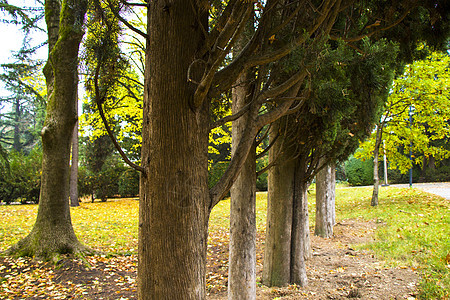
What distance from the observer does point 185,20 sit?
2.00 metres

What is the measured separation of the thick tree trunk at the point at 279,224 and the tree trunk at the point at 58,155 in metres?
3.76

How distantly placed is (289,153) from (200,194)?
3.09 metres

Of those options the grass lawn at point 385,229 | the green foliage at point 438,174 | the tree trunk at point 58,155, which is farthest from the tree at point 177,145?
the green foliage at point 438,174

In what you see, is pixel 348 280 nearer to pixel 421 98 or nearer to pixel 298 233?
pixel 298 233

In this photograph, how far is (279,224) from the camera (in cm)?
467

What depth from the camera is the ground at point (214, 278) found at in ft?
13.8

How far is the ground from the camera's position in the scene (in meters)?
4.20

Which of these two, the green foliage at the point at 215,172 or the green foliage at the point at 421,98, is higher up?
the green foliage at the point at 421,98

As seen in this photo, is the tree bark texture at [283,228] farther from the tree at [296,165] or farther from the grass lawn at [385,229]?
the grass lawn at [385,229]

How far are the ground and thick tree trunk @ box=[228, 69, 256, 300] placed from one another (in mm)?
779

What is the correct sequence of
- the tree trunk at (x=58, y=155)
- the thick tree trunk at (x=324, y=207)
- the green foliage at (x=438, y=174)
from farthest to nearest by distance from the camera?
1. the green foliage at (x=438, y=174)
2. the thick tree trunk at (x=324, y=207)
3. the tree trunk at (x=58, y=155)

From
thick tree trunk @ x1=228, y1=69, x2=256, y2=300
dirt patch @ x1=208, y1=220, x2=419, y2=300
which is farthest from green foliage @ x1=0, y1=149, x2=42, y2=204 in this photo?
thick tree trunk @ x1=228, y1=69, x2=256, y2=300

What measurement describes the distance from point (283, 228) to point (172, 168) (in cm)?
324

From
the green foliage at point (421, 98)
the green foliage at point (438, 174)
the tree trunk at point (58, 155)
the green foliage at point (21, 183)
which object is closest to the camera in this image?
the tree trunk at point (58, 155)
